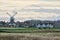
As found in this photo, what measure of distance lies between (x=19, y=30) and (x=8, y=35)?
3.72 ft

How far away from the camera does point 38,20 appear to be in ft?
29.9

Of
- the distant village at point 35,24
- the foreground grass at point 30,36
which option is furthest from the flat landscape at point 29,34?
the distant village at point 35,24

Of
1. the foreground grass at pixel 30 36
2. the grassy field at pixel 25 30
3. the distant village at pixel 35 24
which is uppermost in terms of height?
the distant village at pixel 35 24

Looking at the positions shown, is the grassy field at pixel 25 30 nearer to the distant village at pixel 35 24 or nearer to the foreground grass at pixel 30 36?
the distant village at pixel 35 24

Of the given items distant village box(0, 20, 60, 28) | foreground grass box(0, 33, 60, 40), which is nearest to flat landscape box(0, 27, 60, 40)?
foreground grass box(0, 33, 60, 40)

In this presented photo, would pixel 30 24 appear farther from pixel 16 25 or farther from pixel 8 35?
pixel 8 35

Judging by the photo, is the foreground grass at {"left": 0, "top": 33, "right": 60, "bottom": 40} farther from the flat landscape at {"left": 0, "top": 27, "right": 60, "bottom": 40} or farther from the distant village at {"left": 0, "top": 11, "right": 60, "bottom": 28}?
the distant village at {"left": 0, "top": 11, "right": 60, "bottom": 28}

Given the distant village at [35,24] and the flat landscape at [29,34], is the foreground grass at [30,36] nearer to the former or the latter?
the flat landscape at [29,34]

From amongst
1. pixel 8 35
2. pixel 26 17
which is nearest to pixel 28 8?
pixel 26 17

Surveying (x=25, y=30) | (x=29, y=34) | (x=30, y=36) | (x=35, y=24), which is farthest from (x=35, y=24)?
(x=30, y=36)

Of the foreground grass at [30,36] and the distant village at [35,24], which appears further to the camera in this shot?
the distant village at [35,24]

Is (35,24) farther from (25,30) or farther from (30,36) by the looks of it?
(30,36)

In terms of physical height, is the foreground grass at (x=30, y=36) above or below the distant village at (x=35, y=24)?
below

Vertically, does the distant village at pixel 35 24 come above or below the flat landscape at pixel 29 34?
above
